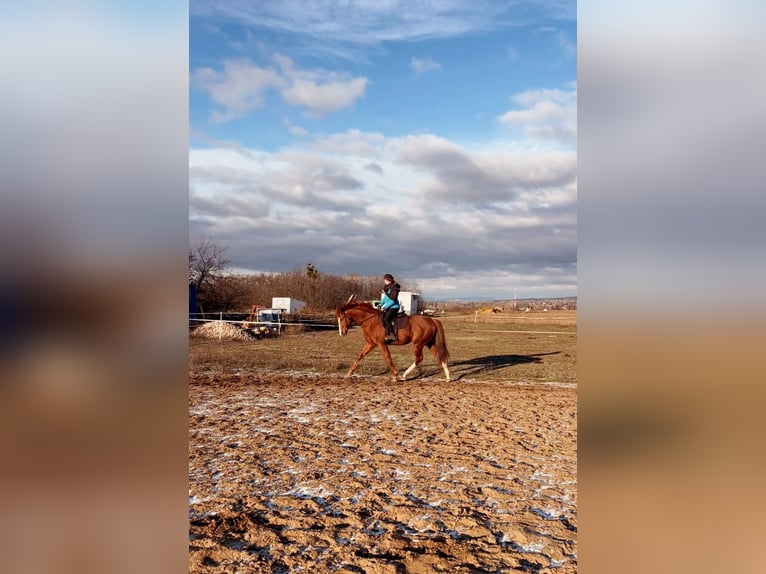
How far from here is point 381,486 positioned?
4355mm

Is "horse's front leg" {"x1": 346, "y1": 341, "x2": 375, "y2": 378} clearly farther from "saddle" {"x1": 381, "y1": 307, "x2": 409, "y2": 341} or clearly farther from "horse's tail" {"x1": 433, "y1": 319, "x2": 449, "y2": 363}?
"horse's tail" {"x1": 433, "y1": 319, "x2": 449, "y2": 363}

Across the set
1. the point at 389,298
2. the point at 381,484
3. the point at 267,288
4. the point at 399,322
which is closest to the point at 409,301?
the point at 267,288

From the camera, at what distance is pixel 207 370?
11477 mm

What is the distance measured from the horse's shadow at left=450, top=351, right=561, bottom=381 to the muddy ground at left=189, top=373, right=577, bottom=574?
12.7 feet

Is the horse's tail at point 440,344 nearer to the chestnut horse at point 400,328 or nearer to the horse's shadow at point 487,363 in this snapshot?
the chestnut horse at point 400,328

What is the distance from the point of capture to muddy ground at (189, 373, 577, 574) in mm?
3146

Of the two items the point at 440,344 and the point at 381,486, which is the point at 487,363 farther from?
the point at 381,486

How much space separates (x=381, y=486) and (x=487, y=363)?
9.60m

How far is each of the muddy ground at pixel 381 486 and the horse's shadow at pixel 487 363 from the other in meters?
3.88
